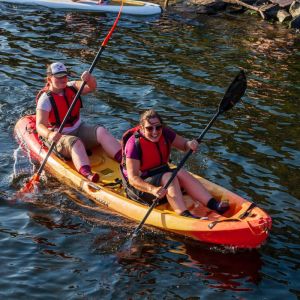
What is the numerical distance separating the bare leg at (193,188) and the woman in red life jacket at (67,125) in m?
1.42

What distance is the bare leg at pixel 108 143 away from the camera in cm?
923

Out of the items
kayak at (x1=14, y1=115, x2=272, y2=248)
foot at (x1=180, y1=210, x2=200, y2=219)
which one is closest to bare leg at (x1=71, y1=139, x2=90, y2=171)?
kayak at (x1=14, y1=115, x2=272, y2=248)

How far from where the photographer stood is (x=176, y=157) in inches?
398

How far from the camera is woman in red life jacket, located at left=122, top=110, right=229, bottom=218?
307 inches

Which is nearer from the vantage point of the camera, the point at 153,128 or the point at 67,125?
the point at 153,128

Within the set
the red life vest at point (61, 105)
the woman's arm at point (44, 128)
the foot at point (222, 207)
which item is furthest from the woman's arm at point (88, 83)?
Result: the foot at point (222, 207)

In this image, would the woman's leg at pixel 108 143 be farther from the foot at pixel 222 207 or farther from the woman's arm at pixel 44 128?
the foot at pixel 222 207

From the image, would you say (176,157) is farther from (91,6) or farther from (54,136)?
(91,6)

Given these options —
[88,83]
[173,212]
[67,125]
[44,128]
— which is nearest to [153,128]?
[173,212]

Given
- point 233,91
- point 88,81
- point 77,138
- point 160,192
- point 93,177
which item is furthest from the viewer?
point 77,138

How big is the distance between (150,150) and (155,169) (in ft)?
1.02

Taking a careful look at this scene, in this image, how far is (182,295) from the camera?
6.70 meters

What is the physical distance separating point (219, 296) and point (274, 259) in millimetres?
1036

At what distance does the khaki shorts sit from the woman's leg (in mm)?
90
